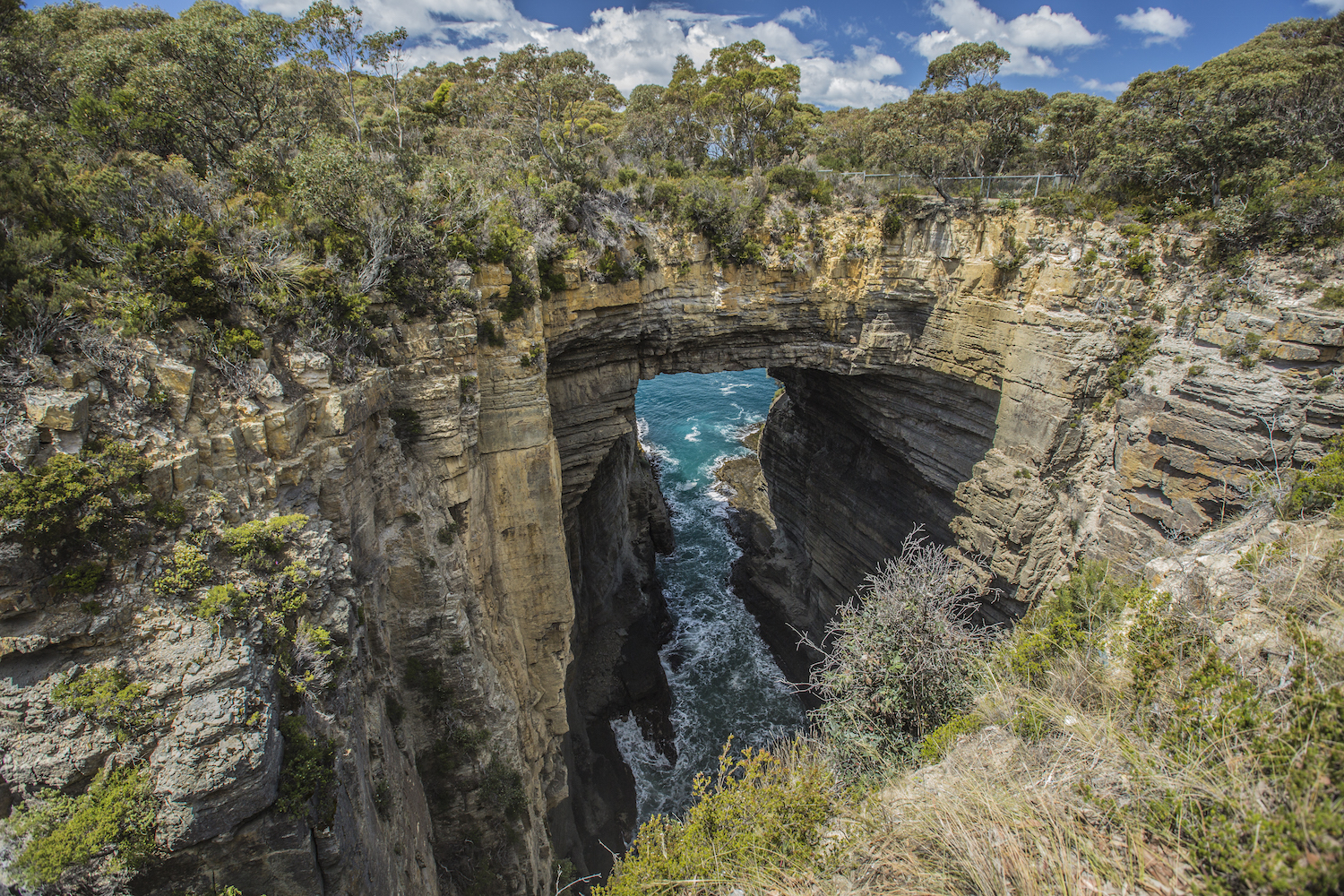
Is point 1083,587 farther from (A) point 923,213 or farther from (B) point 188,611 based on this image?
(B) point 188,611

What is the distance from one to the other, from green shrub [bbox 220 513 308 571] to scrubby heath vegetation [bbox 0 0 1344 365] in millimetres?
2412

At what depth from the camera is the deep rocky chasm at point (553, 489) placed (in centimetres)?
611

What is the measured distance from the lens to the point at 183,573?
641 centimetres

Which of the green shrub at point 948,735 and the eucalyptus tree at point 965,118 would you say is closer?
the green shrub at point 948,735

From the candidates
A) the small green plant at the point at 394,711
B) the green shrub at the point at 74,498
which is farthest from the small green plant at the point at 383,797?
the green shrub at the point at 74,498

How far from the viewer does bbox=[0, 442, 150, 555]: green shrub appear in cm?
551

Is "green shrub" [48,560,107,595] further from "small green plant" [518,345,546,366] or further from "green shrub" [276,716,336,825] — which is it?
"small green plant" [518,345,546,366]

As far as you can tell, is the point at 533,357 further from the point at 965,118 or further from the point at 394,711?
the point at 965,118

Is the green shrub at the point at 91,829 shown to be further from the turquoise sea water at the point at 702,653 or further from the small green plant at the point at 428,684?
the turquoise sea water at the point at 702,653

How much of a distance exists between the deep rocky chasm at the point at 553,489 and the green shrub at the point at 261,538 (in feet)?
1.19

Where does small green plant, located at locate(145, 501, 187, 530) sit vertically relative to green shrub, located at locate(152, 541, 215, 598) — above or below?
above

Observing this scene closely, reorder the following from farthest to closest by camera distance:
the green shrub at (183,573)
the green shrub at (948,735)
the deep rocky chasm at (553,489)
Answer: the green shrub at (948,735) < the green shrub at (183,573) < the deep rocky chasm at (553,489)

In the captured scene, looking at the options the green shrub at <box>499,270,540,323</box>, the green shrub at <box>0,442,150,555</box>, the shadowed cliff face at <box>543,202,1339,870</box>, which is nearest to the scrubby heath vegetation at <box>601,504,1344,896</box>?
the shadowed cliff face at <box>543,202,1339,870</box>

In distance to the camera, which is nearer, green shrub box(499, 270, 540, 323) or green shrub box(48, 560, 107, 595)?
green shrub box(48, 560, 107, 595)
